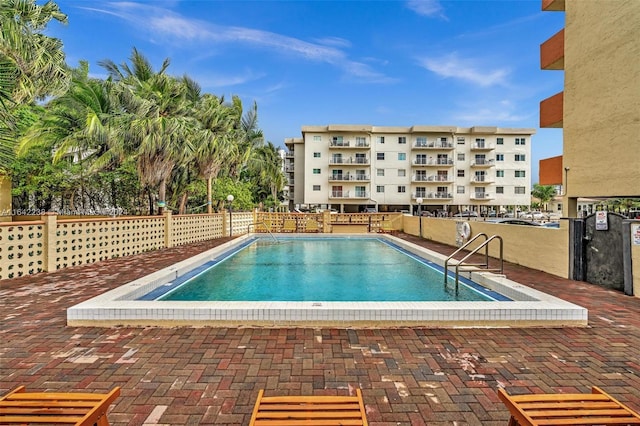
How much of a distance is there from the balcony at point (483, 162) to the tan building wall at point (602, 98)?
35082 millimetres

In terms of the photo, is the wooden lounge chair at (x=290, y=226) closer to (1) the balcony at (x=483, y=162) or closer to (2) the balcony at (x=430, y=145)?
(2) the balcony at (x=430, y=145)

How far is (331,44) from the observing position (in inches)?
821

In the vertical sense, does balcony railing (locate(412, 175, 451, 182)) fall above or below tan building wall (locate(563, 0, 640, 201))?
above

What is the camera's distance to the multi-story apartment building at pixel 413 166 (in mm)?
39750

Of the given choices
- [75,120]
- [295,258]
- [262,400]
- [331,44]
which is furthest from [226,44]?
[262,400]

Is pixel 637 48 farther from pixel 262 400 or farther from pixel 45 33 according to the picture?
pixel 45 33

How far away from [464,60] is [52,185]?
2236cm

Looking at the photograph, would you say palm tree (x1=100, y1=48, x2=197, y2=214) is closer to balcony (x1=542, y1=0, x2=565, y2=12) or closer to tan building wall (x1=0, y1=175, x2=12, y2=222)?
tan building wall (x1=0, y1=175, x2=12, y2=222)

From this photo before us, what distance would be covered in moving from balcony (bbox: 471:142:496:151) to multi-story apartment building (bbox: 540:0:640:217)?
34.2m

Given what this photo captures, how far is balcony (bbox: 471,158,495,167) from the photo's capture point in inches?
1590

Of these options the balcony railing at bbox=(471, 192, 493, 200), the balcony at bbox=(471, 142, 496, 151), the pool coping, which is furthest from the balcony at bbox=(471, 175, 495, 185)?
the pool coping

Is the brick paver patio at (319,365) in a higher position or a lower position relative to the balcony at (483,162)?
lower

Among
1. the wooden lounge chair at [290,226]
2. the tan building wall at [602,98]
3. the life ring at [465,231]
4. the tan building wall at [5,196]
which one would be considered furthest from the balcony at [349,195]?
the tan building wall at [602,98]

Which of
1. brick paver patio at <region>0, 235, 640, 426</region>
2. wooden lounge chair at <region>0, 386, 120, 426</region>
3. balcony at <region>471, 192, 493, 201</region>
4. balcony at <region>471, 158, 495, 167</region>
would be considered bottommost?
brick paver patio at <region>0, 235, 640, 426</region>
